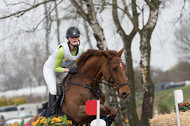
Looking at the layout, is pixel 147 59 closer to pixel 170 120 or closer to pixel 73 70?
pixel 170 120

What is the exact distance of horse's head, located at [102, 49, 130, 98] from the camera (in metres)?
4.34

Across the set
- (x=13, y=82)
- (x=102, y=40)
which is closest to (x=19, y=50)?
(x=102, y=40)

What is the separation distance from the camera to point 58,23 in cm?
1213

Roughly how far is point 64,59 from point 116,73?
100 centimetres

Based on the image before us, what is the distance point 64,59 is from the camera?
4930mm

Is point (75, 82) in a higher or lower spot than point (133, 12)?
lower

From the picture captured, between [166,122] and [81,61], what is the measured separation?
202cm

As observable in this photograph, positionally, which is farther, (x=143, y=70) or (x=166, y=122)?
(x=143, y=70)

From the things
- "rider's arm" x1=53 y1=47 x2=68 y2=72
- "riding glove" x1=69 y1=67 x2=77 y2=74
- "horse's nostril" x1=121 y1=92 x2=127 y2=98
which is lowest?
"horse's nostril" x1=121 y1=92 x2=127 y2=98

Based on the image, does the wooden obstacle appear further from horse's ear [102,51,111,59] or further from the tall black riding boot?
the tall black riding boot

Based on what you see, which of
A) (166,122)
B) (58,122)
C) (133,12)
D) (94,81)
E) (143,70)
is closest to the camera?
(58,122)

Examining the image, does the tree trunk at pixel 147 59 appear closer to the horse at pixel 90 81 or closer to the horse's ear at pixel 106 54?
the horse at pixel 90 81

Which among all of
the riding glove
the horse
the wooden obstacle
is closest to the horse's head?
the horse

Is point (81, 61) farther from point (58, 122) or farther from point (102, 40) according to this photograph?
point (102, 40)
